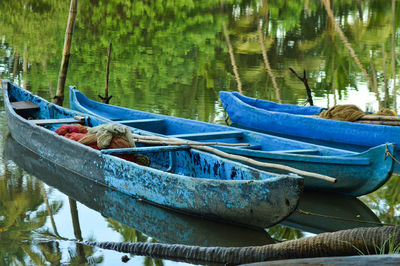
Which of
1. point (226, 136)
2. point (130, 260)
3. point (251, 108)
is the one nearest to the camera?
point (130, 260)

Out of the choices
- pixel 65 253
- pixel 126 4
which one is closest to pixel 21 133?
pixel 65 253

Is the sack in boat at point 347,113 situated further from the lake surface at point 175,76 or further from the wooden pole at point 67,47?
the wooden pole at point 67,47

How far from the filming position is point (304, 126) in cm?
990

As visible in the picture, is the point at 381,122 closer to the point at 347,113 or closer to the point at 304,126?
the point at 347,113

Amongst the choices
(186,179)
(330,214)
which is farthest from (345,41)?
(186,179)

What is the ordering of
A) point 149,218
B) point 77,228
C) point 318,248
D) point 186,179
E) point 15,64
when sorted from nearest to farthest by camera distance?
point 318,248 < point 186,179 < point 77,228 < point 149,218 < point 15,64

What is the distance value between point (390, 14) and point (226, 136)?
21.3 meters

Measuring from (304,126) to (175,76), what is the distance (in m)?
6.05

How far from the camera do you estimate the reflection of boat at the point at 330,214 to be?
6273mm

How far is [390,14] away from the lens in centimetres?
2723

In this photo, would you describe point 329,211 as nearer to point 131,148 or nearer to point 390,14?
point 131,148

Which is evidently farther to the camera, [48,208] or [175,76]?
[175,76]

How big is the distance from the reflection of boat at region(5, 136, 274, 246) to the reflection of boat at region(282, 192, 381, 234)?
0.62 meters

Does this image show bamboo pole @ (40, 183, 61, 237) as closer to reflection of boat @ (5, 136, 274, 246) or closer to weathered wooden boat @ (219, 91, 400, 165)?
reflection of boat @ (5, 136, 274, 246)
